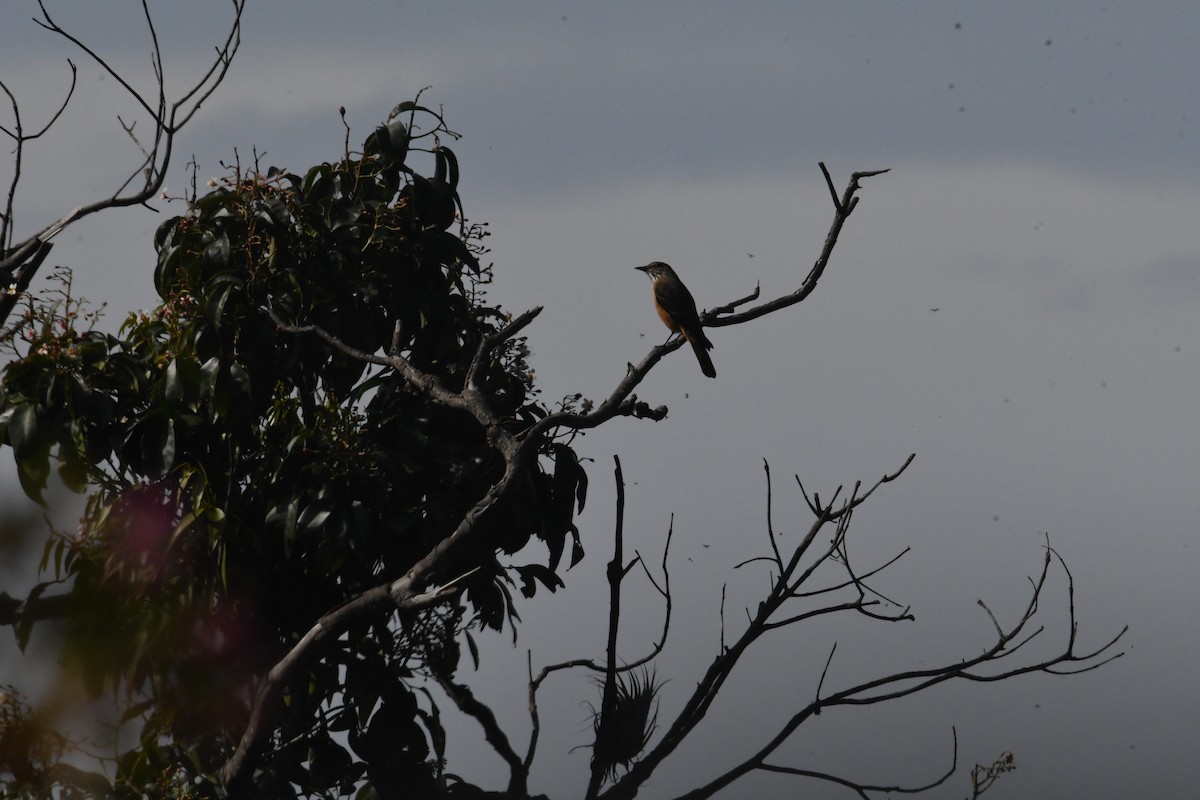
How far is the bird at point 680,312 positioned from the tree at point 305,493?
4.27ft

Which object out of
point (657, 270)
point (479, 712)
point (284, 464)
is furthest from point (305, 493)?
point (657, 270)

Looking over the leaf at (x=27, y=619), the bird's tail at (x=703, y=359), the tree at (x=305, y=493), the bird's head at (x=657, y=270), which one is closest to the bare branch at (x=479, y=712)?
the tree at (x=305, y=493)

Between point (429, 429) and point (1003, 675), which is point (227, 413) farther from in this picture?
point (1003, 675)

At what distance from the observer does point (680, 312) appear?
5.76m

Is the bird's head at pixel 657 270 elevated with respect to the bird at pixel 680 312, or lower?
elevated

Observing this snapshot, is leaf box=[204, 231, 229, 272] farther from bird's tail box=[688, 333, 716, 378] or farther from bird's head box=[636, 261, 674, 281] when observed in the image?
bird's head box=[636, 261, 674, 281]

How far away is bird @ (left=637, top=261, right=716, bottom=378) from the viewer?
569 cm

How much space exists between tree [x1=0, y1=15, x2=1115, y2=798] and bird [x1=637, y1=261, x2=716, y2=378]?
130cm

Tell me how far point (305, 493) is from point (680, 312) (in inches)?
93.9

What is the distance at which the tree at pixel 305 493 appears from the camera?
12.6 ft

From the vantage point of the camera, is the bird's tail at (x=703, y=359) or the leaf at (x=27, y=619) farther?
the bird's tail at (x=703, y=359)

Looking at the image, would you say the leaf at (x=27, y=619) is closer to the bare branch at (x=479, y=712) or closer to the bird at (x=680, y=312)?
the bare branch at (x=479, y=712)

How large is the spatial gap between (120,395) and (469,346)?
1.23 m

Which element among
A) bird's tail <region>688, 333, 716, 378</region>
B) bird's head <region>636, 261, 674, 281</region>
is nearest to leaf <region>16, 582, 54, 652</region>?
bird's tail <region>688, 333, 716, 378</region>
